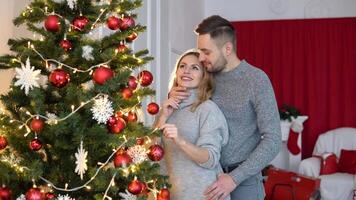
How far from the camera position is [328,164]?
5.42 m

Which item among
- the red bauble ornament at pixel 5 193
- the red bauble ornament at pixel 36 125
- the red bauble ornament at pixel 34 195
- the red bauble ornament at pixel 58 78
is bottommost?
the red bauble ornament at pixel 5 193

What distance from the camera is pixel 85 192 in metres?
1.58

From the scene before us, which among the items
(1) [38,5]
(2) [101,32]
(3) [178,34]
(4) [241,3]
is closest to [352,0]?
(4) [241,3]

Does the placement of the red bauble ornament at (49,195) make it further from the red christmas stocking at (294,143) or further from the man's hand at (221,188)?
the red christmas stocking at (294,143)

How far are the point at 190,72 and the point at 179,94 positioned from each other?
12 cm

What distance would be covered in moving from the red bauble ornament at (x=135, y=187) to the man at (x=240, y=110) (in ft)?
1.44

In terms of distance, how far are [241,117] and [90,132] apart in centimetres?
76

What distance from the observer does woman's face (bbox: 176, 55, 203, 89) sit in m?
1.99

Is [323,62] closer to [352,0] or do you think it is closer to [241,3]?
[352,0]

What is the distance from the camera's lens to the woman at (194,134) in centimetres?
181

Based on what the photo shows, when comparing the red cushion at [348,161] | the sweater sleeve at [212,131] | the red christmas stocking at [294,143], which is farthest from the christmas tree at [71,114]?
→ the red christmas stocking at [294,143]

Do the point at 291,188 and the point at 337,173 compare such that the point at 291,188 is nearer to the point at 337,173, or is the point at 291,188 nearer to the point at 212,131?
the point at 337,173

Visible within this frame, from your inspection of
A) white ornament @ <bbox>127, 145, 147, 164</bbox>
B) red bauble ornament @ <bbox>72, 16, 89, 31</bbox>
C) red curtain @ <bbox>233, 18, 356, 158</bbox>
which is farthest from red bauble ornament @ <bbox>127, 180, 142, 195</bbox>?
red curtain @ <bbox>233, 18, 356, 158</bbox>

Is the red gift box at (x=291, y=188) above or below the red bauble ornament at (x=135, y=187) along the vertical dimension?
below
